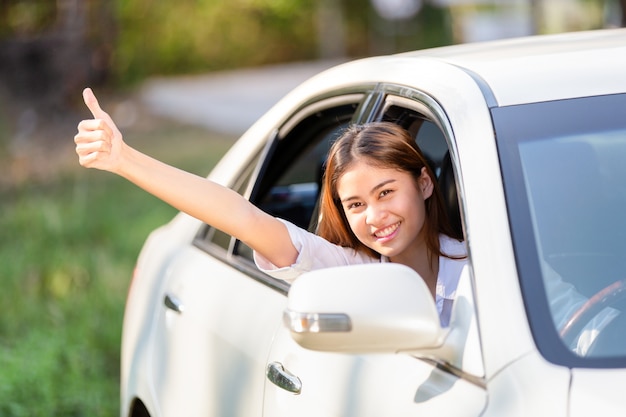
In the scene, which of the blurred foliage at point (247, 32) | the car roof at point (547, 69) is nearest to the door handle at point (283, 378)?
the car roof at point (547, 69)

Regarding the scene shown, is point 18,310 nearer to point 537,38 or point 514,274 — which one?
point 537,38

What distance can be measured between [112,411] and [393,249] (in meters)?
2.93

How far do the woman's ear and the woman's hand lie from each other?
2.44 ft

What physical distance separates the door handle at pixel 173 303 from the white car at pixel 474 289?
12 mm

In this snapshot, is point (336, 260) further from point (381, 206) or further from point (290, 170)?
point (290, 170)

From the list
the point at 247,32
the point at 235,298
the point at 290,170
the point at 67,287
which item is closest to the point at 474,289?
the point at 235,298

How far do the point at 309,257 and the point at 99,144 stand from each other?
2.04ft

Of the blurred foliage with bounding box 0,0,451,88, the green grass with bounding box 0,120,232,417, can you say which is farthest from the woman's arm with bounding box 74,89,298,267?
the blurred foliage with bounding box 0,0,451,88

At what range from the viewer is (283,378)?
264 centimetres

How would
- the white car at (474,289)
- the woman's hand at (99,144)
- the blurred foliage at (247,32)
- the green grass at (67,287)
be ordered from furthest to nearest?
the blurred foliage at (247,32) → the green grass at (67,287) → the woman's hand at (99,144) → the white car at (474,289)

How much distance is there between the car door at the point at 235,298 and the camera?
2.93m

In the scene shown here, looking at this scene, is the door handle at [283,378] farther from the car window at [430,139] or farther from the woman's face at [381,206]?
the car window at [430,139]

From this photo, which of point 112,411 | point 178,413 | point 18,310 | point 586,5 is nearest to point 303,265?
point 178,413

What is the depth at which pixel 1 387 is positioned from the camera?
18.2 ft
